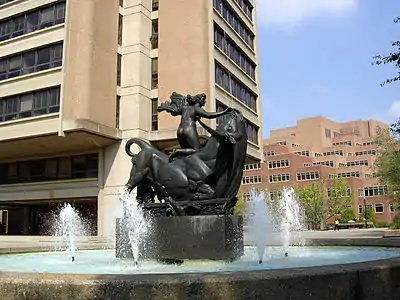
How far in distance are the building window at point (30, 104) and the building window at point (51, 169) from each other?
496cm

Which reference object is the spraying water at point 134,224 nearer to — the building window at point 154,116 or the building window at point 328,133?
the building window at point 154,116

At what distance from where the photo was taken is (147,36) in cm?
3544

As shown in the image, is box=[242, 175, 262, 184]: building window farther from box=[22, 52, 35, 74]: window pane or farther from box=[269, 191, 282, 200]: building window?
box=[22, 52, 35, 74]: window pane

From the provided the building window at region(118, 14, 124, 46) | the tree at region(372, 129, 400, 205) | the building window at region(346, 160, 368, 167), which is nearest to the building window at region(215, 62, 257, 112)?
the building window at region(118, 14, 124, 46)

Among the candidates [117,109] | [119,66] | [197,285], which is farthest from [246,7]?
[197,285]

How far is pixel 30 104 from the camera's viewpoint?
31984 mm

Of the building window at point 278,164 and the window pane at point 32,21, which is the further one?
the building window at point 278,164

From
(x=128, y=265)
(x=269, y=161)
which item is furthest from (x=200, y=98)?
(x=269, y=161)

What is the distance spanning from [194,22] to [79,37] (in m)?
8.68

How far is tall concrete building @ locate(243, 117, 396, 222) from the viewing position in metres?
83.5

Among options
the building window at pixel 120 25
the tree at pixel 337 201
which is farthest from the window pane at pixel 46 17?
the tree at pixel 337 201

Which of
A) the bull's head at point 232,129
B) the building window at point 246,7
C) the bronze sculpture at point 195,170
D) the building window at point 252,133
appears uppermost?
the building window at point 246,7

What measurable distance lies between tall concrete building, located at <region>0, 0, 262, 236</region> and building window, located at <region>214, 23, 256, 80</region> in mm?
239

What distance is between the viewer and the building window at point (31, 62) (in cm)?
3183
